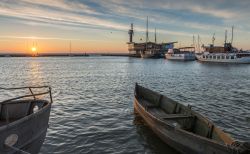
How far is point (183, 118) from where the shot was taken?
13750 millimetres

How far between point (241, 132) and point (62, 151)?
449 inches

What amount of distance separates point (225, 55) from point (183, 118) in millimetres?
93364

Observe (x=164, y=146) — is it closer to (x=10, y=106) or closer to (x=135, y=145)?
(x=135, y=145)

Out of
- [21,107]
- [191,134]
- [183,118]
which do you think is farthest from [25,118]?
[183,118]

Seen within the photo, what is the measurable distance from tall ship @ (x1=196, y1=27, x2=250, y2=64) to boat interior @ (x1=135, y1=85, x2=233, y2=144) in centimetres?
8572

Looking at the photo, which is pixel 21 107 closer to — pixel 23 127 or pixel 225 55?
pixel 23 127

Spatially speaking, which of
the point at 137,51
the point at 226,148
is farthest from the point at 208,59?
the point at 226,148

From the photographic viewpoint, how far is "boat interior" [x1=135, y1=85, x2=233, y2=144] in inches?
446

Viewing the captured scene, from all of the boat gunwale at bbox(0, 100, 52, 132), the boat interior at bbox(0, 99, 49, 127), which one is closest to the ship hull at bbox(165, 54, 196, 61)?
the boat interior at bbox(0, 99, 49, 127)

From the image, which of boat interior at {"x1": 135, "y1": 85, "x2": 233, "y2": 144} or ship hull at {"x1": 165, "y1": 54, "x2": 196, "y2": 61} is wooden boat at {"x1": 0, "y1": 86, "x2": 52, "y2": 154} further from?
ship hull at {"x1": 165, "y1": 54, "x2": 196, "y2": 61}

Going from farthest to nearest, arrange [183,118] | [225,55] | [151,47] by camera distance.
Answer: [151,47] → [225,55] → [183,118]

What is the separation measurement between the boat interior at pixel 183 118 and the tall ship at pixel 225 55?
85719 mm

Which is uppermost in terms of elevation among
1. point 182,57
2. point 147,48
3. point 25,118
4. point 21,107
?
point 147,48

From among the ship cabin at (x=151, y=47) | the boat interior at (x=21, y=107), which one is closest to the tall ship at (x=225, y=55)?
the ship cabin at (x=151, y=47)
